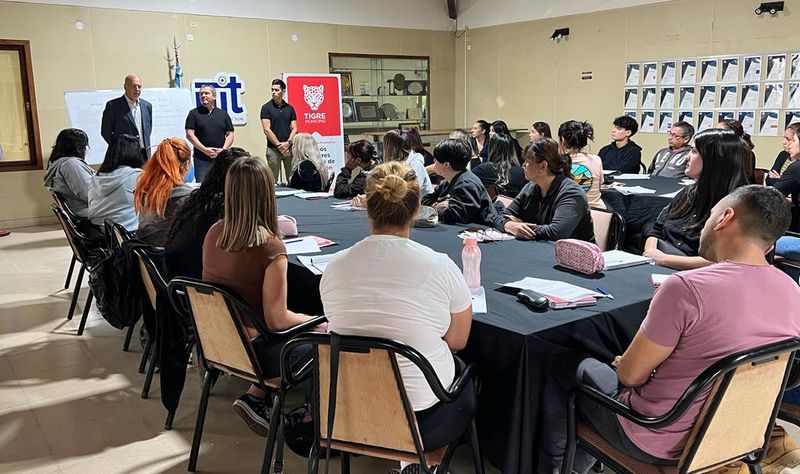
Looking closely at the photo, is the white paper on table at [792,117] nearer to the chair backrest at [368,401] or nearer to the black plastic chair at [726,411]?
the black plastic chair at [726,411]

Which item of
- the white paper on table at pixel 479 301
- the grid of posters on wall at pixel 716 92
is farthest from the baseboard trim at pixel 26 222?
the grid of posters on wall at pixel 716 92

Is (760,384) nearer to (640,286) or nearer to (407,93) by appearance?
(640,286)

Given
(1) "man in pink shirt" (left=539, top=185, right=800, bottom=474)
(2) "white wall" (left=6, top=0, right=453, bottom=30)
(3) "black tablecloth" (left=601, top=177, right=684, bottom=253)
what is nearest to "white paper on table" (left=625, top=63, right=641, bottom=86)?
(2) "white wall" (left=6, top=0, right=453, bottom=30)

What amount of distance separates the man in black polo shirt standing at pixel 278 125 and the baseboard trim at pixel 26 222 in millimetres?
2785

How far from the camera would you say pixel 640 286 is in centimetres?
238

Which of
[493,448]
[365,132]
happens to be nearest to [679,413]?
[493,448]

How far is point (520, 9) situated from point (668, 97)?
286 centimetres

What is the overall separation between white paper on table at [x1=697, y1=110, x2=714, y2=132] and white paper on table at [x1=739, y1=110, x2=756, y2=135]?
0.34 m

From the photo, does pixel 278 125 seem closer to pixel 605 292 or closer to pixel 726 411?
pixel 605 292

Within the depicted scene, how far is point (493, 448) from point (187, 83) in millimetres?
7619

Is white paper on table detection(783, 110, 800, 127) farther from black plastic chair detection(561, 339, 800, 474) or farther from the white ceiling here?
black plastic chair detection(561, 339, 800, 474)

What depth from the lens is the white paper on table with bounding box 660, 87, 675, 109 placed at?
8133mm

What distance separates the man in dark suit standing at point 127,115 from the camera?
6.88 m

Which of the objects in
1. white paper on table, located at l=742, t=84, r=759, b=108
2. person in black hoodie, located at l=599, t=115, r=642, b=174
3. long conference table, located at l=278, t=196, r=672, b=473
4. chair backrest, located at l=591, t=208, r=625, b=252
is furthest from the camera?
white paper on table, located at l=742, t=84, r=759, b=108
